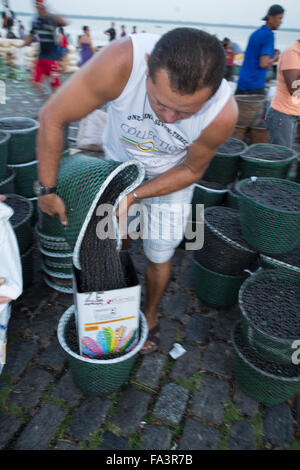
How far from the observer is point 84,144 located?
3.55 meters

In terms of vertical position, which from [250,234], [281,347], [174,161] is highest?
[174,161]

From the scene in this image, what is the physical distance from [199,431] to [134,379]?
1.80 ft

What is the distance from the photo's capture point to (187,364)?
250cm

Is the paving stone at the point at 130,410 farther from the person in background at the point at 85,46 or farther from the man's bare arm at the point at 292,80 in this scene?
the person in background at the point at 85,46

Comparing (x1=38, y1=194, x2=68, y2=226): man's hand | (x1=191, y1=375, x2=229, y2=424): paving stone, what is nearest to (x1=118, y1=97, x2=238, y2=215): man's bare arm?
(x1=38, y1=194, x2=68, y2=226): man's hand

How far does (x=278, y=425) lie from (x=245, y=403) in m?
0.23

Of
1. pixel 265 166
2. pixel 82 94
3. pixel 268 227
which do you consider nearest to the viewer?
pixel 82 94

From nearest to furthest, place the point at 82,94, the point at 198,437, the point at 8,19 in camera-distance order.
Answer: the point at 82,94 → the point at 198,437 → the point at 8,19

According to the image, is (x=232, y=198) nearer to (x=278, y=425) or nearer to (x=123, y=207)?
(x=123, y=207)

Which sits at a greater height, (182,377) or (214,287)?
(214,287)

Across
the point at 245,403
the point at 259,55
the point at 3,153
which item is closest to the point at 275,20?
the point at 259,55

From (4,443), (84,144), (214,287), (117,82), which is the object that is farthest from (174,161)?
(4,443)
